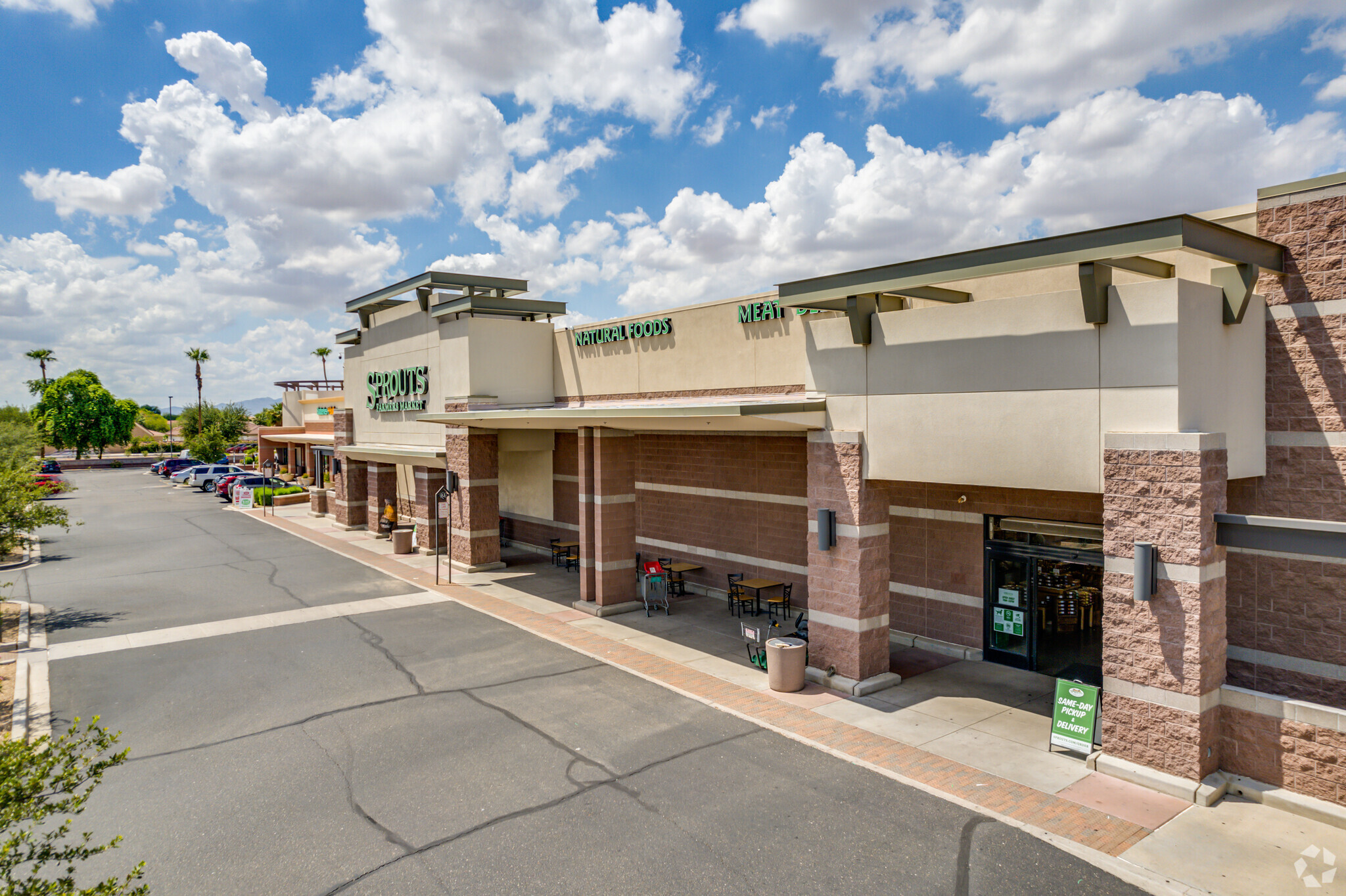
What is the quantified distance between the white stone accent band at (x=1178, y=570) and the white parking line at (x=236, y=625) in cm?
1552

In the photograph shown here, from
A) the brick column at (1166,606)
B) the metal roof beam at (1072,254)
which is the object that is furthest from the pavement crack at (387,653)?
the brick column at (1166,606)

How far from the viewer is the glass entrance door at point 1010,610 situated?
44.2 feet

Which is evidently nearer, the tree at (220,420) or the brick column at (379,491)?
the brick column at (379,491)

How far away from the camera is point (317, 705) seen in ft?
40.5

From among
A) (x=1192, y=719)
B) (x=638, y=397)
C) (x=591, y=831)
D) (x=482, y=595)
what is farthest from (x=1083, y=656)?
(x=482, y=595)

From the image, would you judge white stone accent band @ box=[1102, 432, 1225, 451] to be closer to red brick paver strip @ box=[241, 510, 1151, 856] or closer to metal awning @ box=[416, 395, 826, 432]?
red brick paver strip @ box=[241, 510, 1151, 856]

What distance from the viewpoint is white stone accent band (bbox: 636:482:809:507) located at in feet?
57.0

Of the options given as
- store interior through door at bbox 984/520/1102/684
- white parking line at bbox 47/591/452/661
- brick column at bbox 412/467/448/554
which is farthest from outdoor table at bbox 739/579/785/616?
brick column at bbox 412/467/448/554

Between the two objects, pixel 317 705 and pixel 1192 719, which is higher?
pixel 1192 719

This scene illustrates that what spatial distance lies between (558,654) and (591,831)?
21.6 ft

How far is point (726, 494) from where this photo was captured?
19062 millimetres

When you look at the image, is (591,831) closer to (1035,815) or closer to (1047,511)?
(1035,815)

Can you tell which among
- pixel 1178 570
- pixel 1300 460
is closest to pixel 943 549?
pixel 1178 570

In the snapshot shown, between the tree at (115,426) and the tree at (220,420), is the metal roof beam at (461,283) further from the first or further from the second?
the tree at (115,426)
